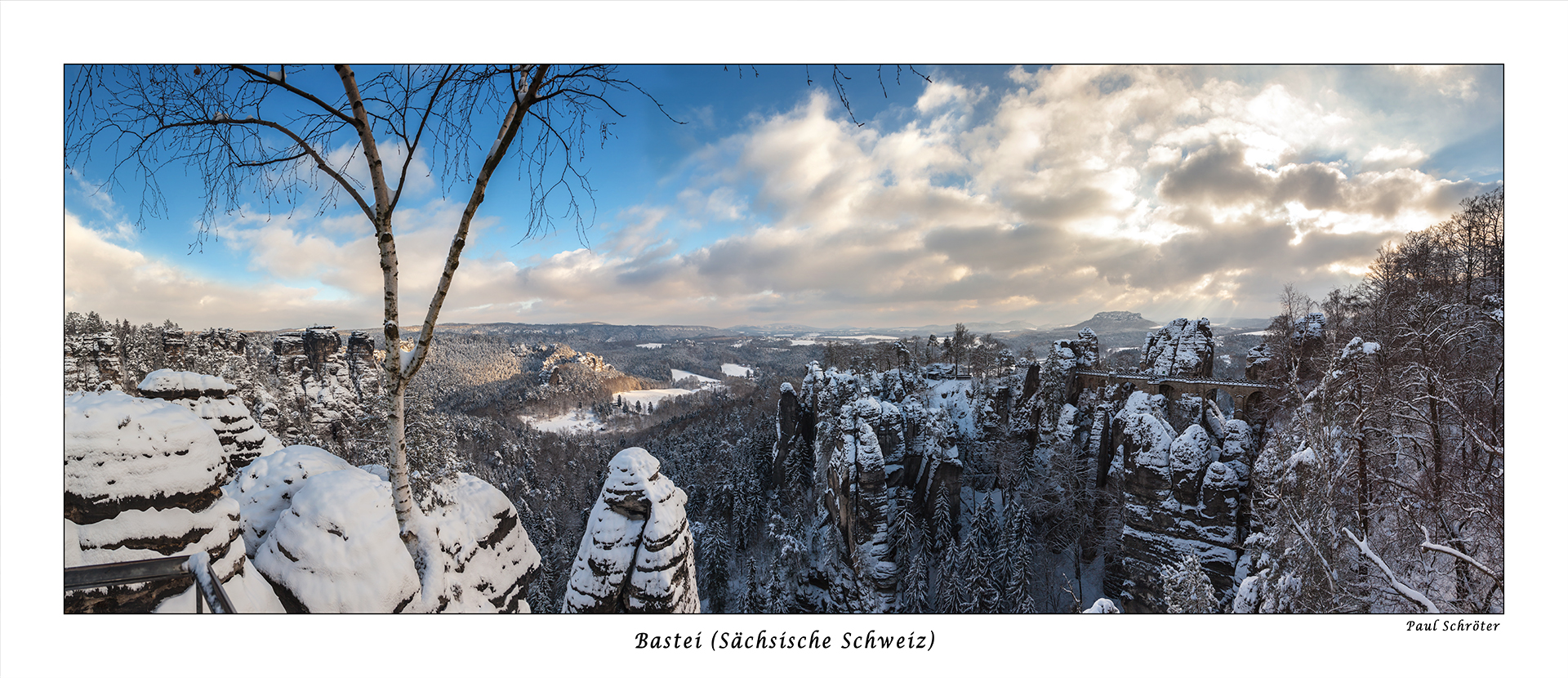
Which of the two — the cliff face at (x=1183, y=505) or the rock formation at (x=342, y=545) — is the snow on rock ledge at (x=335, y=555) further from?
the cliff face at (x=1183, y=505)

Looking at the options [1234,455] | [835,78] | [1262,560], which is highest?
[835,78]

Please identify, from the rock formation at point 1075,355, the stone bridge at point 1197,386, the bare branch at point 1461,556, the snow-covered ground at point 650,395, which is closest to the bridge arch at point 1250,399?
the stone bridge at point 1197,386

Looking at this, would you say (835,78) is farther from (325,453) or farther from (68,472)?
(325,453)

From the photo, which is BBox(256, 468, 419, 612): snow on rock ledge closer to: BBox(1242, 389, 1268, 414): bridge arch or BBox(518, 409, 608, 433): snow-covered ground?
BBox(1242, 389, 1268, 414): bridge arch

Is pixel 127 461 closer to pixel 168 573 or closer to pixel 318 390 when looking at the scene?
pixel 168 573

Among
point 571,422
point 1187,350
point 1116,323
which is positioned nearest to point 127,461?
point 1116,323

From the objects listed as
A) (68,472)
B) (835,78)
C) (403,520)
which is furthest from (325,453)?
(835,78)
